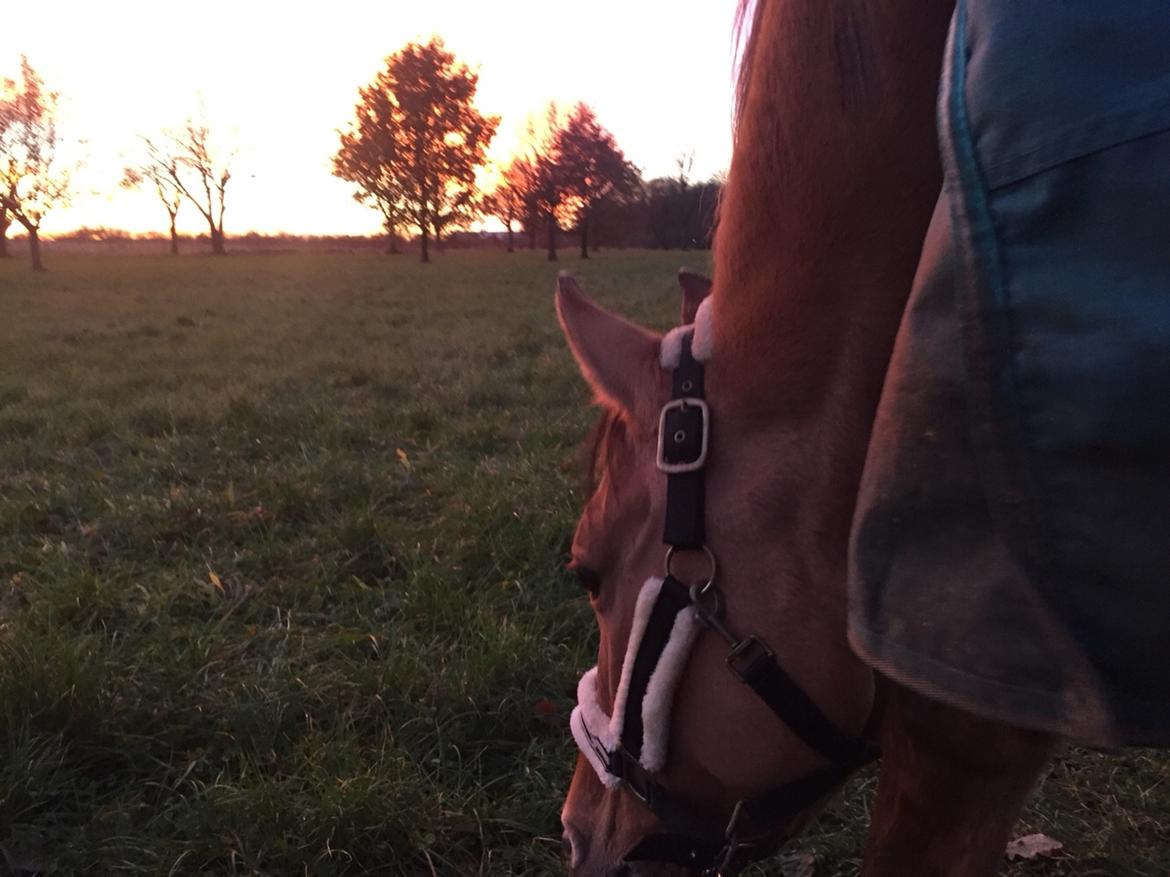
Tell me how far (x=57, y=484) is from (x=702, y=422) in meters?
4.97

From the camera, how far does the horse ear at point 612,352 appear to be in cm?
137

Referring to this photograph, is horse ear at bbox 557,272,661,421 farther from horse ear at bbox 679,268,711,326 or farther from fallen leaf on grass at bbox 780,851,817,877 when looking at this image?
fallen leaf on grass at bbox 780,851,817,877

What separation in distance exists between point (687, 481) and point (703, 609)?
0.19 m

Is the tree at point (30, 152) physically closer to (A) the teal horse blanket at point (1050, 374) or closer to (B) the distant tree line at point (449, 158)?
(B) the distant tree line at point (449, 158)

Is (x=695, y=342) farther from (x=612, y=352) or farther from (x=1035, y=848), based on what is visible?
(x=1035, y=848)

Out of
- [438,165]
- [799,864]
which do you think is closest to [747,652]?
[799,864]

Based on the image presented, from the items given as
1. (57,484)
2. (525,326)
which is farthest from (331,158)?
(57,484)

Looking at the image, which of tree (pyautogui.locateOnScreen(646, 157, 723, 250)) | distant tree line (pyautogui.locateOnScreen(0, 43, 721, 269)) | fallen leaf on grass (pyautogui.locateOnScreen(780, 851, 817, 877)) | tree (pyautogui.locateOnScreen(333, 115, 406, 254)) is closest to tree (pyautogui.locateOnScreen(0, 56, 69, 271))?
distant tree line (pyautogui.locateOnScreen(0, 43, 721, 269))

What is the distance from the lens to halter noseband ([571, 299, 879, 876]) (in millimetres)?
1258

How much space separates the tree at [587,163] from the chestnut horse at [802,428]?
130ft

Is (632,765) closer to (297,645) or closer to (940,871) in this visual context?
(940,871)

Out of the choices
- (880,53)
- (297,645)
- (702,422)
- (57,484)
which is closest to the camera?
(880,53)

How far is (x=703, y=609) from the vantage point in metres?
1.27

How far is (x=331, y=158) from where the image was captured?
1537 inches
